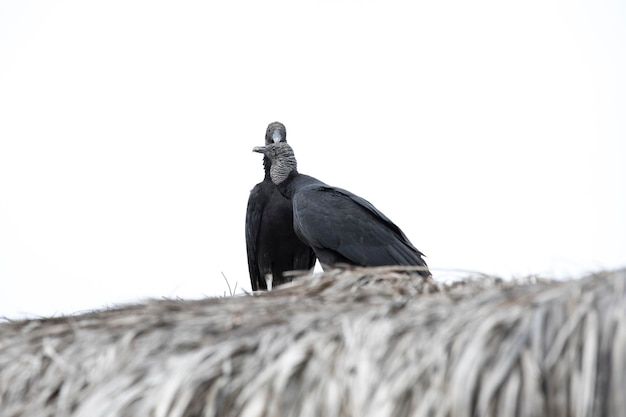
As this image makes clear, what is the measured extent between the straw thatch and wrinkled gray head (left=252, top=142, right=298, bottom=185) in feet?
11.1

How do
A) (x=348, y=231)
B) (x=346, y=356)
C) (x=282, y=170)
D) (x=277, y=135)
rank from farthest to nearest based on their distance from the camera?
(x=277, y=135) < (x=282, y=170) < (x=348, y=231) < (x=346, y=356)

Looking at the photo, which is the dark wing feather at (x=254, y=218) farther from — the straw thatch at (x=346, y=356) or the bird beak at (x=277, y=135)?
the straw thatch at (x=346, y=356)

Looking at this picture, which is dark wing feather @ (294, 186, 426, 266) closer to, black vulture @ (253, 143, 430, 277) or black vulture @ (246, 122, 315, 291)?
black vulture @ (253, 143, 430, 277)

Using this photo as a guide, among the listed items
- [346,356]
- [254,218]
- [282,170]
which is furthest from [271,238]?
[346,356]

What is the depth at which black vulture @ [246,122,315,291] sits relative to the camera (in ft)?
22.9

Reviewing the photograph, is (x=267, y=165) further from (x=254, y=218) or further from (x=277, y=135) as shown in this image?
(x=254, y=218)

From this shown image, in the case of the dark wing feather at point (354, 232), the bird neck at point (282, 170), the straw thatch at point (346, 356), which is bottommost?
the straw thatch at point (346, 356)

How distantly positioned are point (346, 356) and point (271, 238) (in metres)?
4.19

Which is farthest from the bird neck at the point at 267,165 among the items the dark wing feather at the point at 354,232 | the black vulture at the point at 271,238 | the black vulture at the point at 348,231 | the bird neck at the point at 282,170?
the dark wing feather at the point at 354,232

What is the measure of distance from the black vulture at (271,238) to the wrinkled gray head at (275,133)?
0.09m

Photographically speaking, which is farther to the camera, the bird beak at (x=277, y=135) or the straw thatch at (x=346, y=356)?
the bird beak at (x=277, y=135)

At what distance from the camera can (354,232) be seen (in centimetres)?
603

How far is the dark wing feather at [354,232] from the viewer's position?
5.93 metres

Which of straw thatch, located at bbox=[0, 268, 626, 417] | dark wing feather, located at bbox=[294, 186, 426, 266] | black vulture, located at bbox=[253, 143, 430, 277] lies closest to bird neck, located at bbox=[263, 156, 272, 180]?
black vulture, located at bbox=[253, 143, 430, 277]
